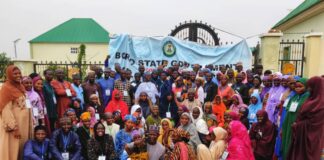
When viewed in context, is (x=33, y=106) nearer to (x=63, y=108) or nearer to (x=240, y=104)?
(x=63, y=108)

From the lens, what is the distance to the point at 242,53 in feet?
28.2

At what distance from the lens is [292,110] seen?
4.23 meters

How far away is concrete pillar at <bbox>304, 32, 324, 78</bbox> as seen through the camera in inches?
344

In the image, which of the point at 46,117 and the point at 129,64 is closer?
the point at 46,117

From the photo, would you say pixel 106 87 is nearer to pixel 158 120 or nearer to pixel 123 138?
pixel 158 120

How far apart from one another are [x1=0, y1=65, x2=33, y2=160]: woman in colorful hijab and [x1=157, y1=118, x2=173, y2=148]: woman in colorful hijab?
212 cm

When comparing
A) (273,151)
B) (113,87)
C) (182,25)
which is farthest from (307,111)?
(182,25)

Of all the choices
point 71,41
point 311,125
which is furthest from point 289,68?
point 71,41

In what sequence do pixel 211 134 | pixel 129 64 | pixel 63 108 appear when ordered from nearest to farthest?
1. pixel 211 134
2. pixel 63 108
3. pixel 129 64

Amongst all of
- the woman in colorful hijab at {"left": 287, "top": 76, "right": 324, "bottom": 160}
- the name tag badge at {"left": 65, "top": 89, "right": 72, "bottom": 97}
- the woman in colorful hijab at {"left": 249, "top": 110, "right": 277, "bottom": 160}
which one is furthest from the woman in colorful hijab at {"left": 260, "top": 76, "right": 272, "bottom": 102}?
the name tag badge at {"left": 65, "top": 89, "right": 72, "bottom": 97}

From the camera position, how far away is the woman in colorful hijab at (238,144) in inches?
163

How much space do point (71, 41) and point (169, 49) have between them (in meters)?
29.2

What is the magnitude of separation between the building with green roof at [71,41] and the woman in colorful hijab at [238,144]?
32.5 m

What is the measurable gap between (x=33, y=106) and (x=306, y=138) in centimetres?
417
